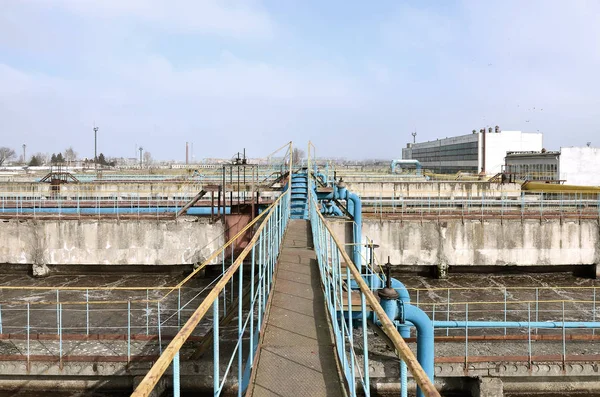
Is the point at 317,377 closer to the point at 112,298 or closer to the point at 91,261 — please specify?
the point at 112,298

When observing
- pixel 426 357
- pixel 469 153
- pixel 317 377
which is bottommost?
pixel 426 357

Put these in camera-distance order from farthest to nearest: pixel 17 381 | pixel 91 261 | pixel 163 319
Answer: pixel 91 261, pixel 163 319, pixel 17 381

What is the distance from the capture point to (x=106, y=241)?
746 inches

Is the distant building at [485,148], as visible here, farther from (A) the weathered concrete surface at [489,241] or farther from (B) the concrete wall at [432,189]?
(A) the weathered concrete surface at [489,241]

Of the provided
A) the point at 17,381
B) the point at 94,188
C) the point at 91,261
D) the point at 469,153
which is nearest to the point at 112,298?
the point at 91,261

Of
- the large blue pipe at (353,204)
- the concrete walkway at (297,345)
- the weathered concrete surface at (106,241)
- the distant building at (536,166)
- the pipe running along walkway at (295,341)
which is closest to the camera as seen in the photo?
the pipe running along walkway at (295,341)

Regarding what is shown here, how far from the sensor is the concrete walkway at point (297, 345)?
11.9 ft

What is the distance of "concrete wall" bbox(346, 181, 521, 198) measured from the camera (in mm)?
31016

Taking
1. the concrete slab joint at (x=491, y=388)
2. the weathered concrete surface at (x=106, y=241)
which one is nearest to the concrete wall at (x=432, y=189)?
the weathered concrete surface at (x=106, y=241)

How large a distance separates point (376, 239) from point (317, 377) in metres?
15.9

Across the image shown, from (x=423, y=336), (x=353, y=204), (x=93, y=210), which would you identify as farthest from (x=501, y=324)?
(x=93, y=210)

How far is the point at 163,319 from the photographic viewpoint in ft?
46.8

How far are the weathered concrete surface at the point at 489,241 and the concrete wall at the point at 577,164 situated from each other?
837 inches

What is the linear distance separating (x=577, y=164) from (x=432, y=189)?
1572 cm
